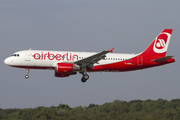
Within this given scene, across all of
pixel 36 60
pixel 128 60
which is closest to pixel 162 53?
pixel 128 60

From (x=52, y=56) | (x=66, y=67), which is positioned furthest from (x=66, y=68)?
(x=52, y=56)

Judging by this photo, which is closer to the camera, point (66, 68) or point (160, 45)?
point (66, 68)

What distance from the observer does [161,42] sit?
5688 cm

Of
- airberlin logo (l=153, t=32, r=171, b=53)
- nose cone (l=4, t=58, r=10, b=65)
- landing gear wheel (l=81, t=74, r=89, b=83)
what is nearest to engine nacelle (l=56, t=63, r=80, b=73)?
landing gear wheel (l=81, t=74, r=89, b=83)

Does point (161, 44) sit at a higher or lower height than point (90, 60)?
higher

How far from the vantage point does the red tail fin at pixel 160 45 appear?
55.8 meters

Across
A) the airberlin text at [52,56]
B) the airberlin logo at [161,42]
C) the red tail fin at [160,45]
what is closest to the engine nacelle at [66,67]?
the airberlin text at [52,56]

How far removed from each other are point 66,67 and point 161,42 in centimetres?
1704

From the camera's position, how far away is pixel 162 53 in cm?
5609

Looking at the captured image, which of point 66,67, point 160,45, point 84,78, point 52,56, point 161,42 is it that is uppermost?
point 161,42

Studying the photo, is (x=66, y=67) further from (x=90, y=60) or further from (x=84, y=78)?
(x=84, y=78)

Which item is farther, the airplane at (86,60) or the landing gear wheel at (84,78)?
the landing gear wheel at (84,78)

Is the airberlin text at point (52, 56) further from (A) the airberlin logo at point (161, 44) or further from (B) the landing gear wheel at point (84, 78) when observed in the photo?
(A) the airberlin logo at point (161, 44)

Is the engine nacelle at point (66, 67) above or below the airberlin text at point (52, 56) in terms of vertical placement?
below
